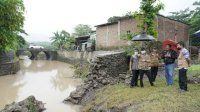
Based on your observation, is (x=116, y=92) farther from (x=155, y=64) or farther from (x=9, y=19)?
(x=9, y=19)

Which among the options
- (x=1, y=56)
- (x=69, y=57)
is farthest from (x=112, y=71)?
(x=69, y=57)

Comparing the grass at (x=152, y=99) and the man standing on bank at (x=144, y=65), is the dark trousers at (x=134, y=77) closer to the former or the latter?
the man standing on bank at (x=144, y=65)

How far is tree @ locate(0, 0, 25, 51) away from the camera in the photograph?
17094mm

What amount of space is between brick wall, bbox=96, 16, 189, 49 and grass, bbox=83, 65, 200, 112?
49.7 ft

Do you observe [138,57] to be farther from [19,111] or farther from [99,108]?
[19,111]

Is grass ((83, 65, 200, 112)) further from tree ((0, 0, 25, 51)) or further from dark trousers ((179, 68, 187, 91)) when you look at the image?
tree ((0, 0, 25, 51))

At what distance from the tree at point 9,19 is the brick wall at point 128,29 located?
34.1 ft

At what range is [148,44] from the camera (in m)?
19.4

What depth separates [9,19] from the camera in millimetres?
17719

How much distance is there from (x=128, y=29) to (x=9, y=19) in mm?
14010

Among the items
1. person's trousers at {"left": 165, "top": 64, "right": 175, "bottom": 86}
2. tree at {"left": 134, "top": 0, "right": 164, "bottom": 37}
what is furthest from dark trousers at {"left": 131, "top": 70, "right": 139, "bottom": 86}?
tree at {"left": 134, "top": 0, "right": 164, "bottom": 37}

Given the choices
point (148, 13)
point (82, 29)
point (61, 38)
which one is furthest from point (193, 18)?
point (82, 29)

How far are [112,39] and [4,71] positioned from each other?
11.6 m

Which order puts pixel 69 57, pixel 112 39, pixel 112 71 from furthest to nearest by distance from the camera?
pixel 69 57
pixel 112 39
pixel 112 71
